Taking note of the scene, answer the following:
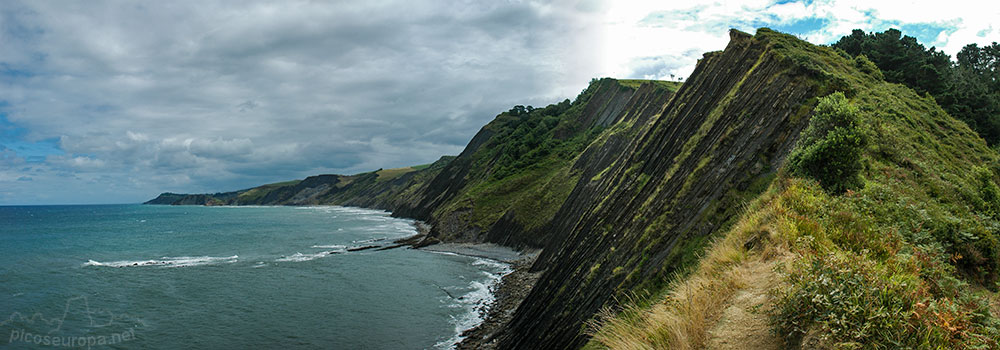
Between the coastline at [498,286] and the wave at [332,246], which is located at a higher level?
the wave at [332,246]

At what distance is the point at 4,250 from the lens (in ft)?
219

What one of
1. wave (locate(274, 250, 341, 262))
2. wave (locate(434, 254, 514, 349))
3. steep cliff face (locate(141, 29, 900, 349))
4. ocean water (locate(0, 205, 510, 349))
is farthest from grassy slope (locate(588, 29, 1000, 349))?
wave (locate(274, 250, 341, 262))

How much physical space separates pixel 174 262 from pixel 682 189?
196 feet

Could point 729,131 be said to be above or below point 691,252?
above

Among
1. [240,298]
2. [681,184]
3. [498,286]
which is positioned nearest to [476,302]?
[498,286]

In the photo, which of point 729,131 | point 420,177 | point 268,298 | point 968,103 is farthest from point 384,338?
point 420,177

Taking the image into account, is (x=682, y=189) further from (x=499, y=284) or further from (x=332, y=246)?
(x=332, y=246)

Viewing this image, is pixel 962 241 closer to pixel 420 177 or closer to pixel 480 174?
pixel 480 174

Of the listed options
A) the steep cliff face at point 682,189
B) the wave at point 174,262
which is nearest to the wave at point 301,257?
the wave at point 174,262

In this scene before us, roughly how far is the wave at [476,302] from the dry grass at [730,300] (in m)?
18.5

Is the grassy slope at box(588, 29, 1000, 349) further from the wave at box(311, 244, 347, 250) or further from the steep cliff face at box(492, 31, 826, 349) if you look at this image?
the wave at box(311, 244, 347, 250)

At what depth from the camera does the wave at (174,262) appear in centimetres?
5269

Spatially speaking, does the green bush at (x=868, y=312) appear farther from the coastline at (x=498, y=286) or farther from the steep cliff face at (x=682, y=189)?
the coastline at (x=498, y=286)

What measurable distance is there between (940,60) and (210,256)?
292 feet
